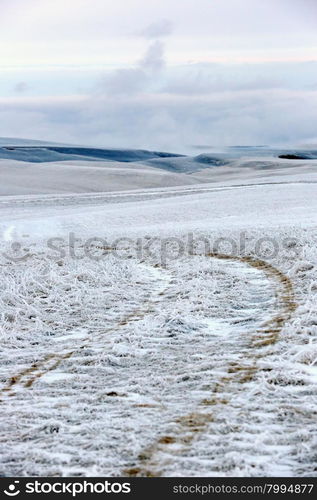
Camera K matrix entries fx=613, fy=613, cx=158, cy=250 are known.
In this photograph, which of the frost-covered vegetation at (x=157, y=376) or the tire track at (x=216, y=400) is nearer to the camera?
the tire track at (x=216, y=400)

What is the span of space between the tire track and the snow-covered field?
0.01 m

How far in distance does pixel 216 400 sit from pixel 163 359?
54.5 inches

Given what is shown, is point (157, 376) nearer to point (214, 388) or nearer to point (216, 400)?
point (214, 388)

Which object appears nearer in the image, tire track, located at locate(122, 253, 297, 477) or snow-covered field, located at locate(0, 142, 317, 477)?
tire track, located at locate(122, 253, 297, 477)

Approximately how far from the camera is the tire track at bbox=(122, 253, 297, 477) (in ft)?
13.1

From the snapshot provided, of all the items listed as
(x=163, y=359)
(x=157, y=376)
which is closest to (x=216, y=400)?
(x=157, y=376)

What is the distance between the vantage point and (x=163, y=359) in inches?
247

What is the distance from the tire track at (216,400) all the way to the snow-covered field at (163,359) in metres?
0.01

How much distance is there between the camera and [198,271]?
11.1 metres

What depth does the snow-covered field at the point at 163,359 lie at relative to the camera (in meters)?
4.13

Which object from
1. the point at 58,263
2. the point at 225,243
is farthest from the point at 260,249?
the point at 58,263

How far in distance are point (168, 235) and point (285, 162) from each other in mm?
72989
